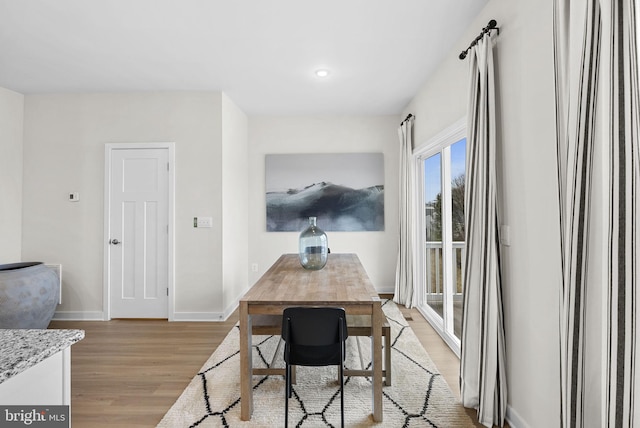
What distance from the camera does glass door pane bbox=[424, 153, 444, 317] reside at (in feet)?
11.6

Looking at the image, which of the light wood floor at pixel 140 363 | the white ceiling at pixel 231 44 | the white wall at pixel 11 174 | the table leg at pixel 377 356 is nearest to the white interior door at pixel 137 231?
the light wood floor at pixel 140 363

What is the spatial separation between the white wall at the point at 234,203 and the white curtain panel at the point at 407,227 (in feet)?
6.93

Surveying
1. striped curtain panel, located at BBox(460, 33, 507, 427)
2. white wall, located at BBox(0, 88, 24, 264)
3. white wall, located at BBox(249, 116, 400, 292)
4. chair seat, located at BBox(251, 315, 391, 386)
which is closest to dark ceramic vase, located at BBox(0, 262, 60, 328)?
white wall, located at BBox(0, 88, 24, 264)

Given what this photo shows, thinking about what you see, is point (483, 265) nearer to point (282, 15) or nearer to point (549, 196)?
point (549, 196)

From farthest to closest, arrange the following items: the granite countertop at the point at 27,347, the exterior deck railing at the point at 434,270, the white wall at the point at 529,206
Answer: the exterior deck railing at the point at 434,270
the white wall at the point at 529,206
the granite countertop at the point at 27,347

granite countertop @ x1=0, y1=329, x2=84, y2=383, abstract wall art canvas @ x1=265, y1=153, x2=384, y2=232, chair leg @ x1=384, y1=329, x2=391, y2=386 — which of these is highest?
abstract wall art canvas @ x1=265, y1=153, x2=384, y2=232

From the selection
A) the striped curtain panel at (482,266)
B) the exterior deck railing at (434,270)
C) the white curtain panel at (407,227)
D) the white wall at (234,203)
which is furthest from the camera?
the white curtain panel at (407,227)

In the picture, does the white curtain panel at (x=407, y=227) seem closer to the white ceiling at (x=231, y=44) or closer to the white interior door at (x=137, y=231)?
the white ceiling at (x=231, y=44)

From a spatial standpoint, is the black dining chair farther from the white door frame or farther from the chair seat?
the white door frame

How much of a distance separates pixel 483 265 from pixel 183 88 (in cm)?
345

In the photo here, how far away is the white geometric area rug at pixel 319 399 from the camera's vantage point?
1917mm

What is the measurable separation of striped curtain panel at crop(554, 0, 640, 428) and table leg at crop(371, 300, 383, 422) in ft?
2.71

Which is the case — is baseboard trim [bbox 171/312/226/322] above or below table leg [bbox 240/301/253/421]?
below

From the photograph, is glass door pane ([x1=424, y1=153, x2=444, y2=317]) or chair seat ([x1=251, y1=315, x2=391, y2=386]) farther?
glass door pane ([x1=424, y1=153, x2=444, y2=317])
